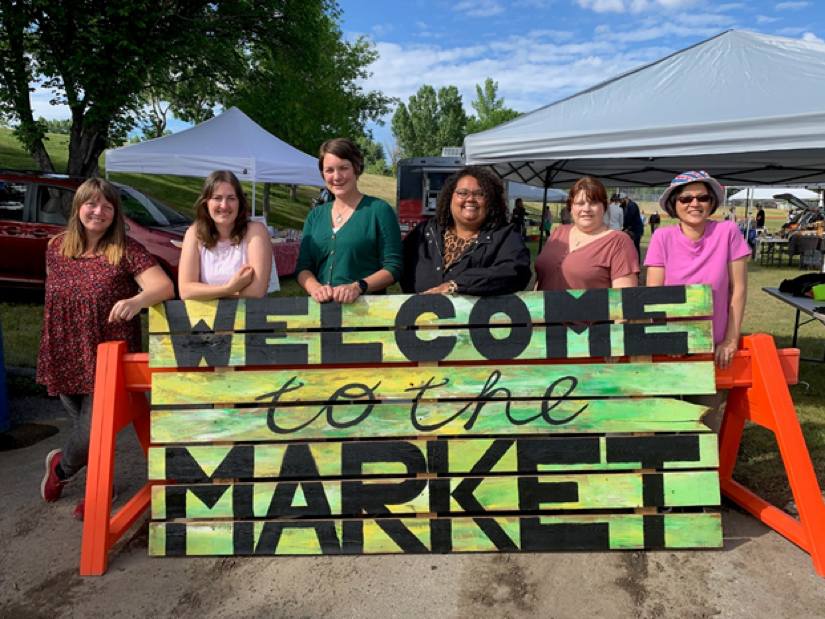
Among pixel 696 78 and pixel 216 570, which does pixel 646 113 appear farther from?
pixel 216 570

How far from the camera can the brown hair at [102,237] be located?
2.98 m

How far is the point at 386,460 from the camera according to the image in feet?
9.45

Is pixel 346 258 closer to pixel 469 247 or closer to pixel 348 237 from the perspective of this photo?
pixel 348 237

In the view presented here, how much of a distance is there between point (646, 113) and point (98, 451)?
3.88 metres

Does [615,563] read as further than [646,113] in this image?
No

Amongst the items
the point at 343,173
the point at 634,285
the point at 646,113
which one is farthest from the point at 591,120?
the point at 343,173

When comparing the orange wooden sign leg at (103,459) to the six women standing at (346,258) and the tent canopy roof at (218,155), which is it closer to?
the six women standing at (346,258)

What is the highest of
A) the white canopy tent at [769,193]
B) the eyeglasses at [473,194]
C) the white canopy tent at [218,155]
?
the white canopy tent at [769,193]

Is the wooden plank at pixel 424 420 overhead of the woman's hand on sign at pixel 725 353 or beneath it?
beneath

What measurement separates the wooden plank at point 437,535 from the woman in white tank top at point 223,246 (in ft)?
3.74

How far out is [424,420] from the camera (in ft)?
9.43

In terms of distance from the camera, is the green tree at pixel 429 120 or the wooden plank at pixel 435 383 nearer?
the wooden plank at pixel 435 383

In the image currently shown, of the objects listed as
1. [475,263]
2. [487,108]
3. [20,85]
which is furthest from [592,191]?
[487,108]

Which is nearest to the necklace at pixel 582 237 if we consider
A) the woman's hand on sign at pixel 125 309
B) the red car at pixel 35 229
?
the woman's hand on sign at pixel 125 309
